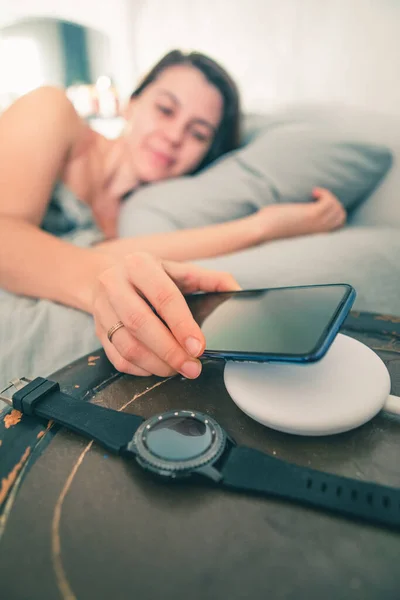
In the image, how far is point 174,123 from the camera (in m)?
1.04

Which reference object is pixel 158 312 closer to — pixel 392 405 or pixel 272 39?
pixel 392 405

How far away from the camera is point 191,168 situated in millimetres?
1115

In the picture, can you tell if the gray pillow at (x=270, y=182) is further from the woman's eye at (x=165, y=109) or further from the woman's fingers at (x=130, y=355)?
the woman's fingers at (x=130, y=355)

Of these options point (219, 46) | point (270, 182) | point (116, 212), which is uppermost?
point (219, 46)

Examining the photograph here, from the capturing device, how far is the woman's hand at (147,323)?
0.38 metres

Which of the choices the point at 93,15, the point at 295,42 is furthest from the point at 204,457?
the point at 93,15

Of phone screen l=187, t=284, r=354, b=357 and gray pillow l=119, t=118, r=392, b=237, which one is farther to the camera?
gray pillow l=119, t=118, r=392, b=237

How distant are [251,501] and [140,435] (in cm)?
10

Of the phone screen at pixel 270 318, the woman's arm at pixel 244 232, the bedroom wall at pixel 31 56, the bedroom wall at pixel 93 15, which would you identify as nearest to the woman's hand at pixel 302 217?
the woman's arm at pixel 244 232

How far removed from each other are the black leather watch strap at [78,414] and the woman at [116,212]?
2.9 inches

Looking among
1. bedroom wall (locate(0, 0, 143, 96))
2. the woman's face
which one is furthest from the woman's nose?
bedroom wall (locate(0, 0, 143, 96))

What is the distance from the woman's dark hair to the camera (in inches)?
41.2

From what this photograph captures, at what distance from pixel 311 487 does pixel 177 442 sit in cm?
10

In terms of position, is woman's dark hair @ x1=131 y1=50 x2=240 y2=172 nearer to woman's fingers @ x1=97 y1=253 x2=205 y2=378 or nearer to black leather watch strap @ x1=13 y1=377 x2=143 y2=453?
woman's fingers @ x1=97 y1=253 x2=205 y2=378
